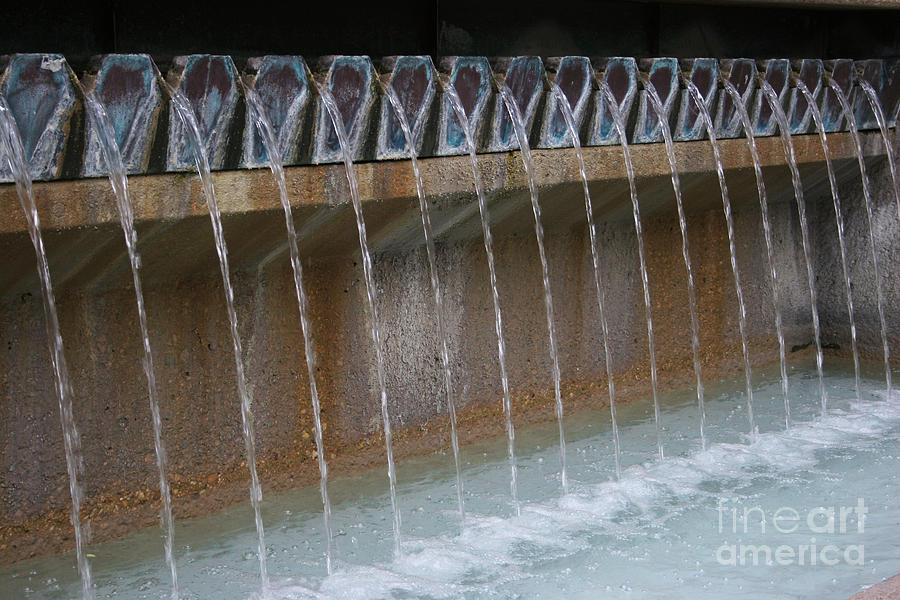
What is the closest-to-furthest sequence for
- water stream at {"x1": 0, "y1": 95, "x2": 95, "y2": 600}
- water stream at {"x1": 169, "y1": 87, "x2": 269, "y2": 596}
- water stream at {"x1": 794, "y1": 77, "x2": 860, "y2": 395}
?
water stream at {"x1": 0, "y1": 95, "x2": 95, "y2": 600} → water stream at {"x1": 169, "y1": 87, "x2": 269, "y2": 596} → water stream at {"x1": 794, "y1": 77, "x2": 860, "y2": 395}

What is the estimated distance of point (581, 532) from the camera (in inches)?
150

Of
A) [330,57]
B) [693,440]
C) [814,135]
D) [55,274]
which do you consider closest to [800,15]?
[814,135]

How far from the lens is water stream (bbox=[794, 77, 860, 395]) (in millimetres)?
5555

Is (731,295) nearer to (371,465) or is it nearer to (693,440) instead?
(693,440)

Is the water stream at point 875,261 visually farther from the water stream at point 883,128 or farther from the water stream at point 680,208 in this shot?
the water stream at point 680,208

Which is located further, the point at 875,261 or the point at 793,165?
the point at 875,261

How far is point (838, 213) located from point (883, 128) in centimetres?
53

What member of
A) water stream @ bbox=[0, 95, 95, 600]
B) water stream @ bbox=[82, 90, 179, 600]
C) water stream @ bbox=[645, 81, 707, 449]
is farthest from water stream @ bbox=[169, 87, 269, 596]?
water stream @ bbox=[645, 81, 707, 449]

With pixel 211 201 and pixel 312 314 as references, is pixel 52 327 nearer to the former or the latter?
pixel 211 201

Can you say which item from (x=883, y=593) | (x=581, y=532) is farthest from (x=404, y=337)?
(x=883, y=593)

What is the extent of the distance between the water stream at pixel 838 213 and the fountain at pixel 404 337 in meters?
0.03

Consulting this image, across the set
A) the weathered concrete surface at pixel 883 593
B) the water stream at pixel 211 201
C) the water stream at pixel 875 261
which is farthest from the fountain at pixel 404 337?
the weathered concrete surface at pixel 883 593

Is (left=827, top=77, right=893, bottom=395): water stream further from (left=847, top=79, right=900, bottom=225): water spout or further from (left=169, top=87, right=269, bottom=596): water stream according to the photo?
(left=169, top=87, right=269, bottom=596): water stream

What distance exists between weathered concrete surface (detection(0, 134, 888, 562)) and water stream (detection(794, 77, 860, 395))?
12 centimetres
